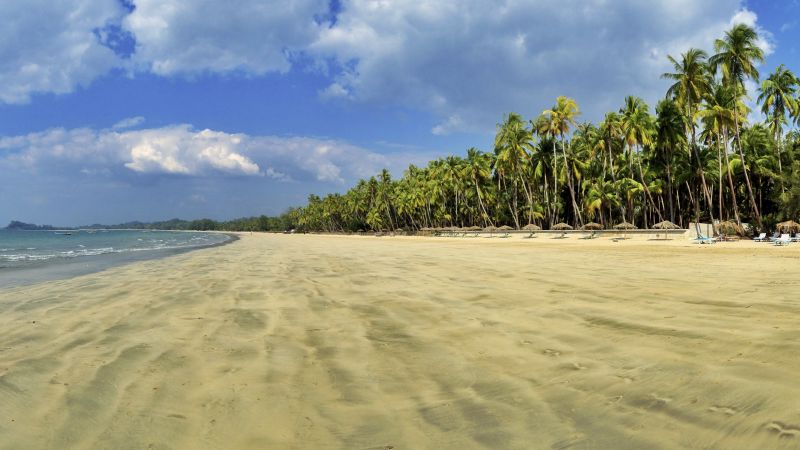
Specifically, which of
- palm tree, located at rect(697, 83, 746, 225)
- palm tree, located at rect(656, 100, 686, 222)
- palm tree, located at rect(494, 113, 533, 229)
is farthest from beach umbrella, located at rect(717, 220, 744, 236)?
palm tree, located at rect(494, 113, 533, 229)

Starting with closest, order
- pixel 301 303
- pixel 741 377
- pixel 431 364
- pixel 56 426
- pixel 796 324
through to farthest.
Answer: pixel 56 426 < pixel 741 377 < pixel 431 364 < pixel 796 324 < pixel 301 303

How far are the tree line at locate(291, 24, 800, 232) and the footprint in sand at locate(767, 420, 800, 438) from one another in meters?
36.0

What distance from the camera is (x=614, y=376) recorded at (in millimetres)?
Result: 3750

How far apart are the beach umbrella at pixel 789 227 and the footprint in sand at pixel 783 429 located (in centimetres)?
3151

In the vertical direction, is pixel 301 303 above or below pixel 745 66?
below

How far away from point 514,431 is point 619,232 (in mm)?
39498

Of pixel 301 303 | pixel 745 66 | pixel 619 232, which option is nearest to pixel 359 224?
pixel 619 232

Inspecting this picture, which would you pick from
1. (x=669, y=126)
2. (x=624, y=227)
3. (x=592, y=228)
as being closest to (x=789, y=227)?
(x=624, y=227)

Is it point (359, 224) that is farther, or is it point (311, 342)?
point (359, 224)

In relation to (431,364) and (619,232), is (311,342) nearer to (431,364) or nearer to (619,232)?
(431,364)

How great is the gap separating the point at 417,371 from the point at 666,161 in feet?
153

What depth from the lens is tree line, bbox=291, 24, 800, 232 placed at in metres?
32.5

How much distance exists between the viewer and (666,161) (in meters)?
41.4

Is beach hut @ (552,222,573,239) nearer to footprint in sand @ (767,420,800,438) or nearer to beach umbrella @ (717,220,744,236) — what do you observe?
beach umbrella @ (717,220,744,236)
